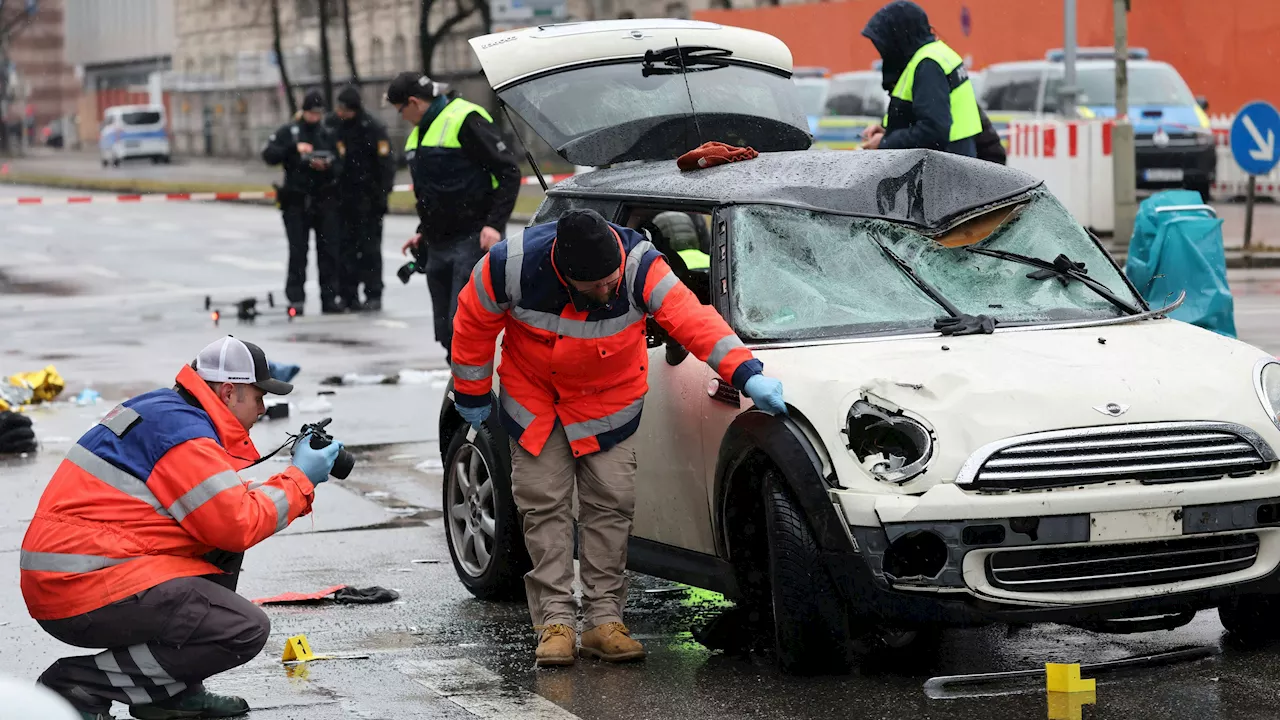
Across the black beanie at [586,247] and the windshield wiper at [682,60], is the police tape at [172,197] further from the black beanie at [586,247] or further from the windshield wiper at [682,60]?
the black beanie at [586,247]

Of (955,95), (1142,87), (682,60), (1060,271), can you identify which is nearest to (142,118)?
(1142,87)

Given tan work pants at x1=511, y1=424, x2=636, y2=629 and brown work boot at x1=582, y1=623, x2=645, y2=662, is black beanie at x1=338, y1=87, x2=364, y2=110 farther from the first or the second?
brown work boot at x1=582, y1=623, x2=645, y2=662

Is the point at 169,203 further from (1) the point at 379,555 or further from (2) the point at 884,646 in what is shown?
(2) the point at 884,646

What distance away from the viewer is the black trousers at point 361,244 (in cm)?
1858

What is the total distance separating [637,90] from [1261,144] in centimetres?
1333

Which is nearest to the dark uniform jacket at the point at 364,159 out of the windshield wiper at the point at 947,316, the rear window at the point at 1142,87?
the rear window at the point at 1142,87

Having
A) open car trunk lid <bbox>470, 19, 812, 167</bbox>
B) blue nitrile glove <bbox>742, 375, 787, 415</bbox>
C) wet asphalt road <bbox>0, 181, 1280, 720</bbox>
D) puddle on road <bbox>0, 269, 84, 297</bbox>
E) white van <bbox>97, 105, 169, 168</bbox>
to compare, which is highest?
open car trunk lid <bbox>470, 19, 812, 167</bbox>

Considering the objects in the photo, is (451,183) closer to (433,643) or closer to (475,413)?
(475,413)

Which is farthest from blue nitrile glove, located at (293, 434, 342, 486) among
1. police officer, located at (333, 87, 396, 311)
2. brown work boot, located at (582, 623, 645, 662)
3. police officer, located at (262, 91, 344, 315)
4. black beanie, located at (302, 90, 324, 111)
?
black beanie, located at (302, 90, 324, 111)

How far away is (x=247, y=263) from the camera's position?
25250mm

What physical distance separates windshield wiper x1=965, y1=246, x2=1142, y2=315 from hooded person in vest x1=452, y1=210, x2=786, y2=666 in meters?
1.00

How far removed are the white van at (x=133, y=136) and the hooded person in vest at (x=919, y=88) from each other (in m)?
56.9

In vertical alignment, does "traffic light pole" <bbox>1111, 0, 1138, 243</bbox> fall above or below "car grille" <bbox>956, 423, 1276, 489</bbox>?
below

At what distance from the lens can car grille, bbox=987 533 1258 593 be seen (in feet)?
18.4
